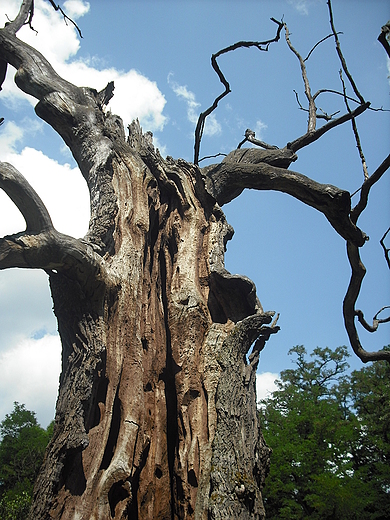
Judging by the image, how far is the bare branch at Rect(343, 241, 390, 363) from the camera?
490 centimetres

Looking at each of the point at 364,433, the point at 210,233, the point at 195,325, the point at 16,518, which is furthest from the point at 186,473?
the point at 364,433

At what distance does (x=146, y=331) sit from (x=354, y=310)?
274 cm

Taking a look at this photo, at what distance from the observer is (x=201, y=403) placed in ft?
10.5

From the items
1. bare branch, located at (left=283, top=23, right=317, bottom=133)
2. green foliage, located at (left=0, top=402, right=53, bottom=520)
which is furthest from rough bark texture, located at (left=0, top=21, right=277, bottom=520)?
green foliage, located at (left=0, top=402, right=53, bottom=520)

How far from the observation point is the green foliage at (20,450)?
17828 millimetres

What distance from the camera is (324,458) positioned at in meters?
14.0

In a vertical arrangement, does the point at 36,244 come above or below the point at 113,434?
above

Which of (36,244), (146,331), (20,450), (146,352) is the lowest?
(146,352)

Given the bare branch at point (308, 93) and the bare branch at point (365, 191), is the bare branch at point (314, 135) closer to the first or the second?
the bare branch at point (308, 93)

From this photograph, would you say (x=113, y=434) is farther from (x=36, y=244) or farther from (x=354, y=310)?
(x=354, y=310)

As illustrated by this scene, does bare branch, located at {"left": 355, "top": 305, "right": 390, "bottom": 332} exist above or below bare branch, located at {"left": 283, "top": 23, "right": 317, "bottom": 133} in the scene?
below

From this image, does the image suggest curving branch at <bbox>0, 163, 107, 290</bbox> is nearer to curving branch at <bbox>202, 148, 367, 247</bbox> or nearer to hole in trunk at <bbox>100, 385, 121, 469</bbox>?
hole in trunk at <bbox>100, 385, 121, 469</bbox>

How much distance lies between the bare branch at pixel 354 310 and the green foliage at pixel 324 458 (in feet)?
29.8

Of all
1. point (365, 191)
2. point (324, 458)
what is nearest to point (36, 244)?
point (365, 191)
